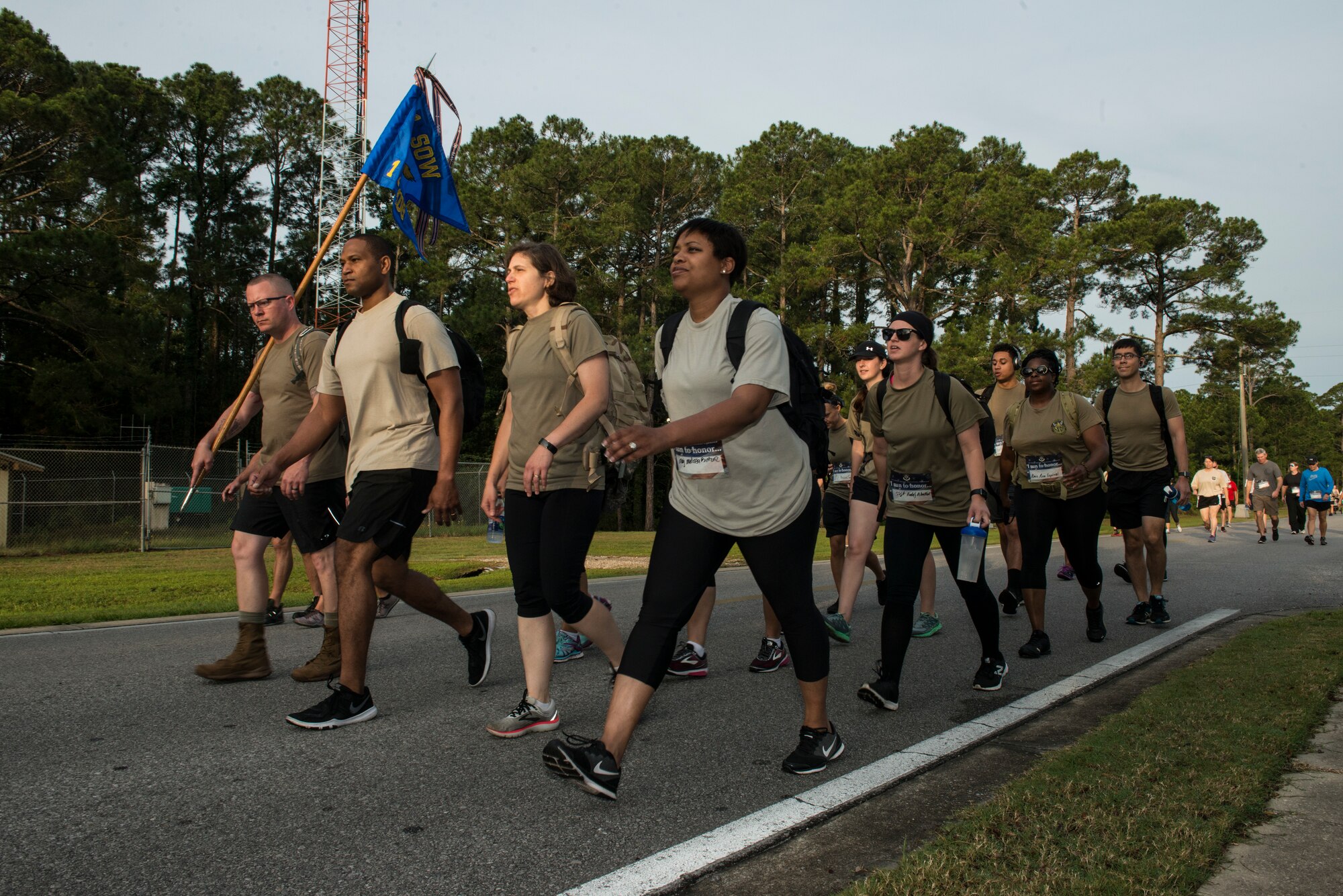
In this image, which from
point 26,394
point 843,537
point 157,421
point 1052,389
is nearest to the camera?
point 1052,389

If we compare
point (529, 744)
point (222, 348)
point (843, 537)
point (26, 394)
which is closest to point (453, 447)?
point (529, 744)

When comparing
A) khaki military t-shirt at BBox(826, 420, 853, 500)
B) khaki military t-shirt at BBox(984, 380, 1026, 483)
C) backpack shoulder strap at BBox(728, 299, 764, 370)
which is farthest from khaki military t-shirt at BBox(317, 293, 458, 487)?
khaki military t-shirt at BBox(984, 380, 1026, 483)

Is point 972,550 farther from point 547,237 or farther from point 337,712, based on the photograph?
point 547,237

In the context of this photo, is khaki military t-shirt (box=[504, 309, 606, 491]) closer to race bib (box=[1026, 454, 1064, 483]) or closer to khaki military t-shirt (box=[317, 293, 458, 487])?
khaki military t-shirt (box=[317, 293, 458, 487])

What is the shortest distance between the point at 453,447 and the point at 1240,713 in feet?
11.4

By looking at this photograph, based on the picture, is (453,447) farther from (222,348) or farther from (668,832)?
(222,348)

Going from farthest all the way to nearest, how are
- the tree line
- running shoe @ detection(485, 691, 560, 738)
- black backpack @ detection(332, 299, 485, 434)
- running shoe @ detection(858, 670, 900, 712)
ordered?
the tree line
running shoe @ detection(858, 670, 900, 712)
black backpack @ detection(332, 299, 485, 434)
running shoe @ detection(485, 691, 560, 738)

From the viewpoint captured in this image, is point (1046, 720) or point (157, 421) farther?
point (157, 421)

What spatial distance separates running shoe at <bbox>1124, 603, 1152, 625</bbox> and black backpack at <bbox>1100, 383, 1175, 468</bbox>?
1122 millimetres

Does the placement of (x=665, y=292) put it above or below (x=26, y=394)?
above

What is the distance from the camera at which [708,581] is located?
3.53 m

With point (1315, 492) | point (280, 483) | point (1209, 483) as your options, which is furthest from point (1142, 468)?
point (1209, 483)

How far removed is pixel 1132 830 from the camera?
282 centimetres

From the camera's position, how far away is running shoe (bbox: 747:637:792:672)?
18.2 ft
